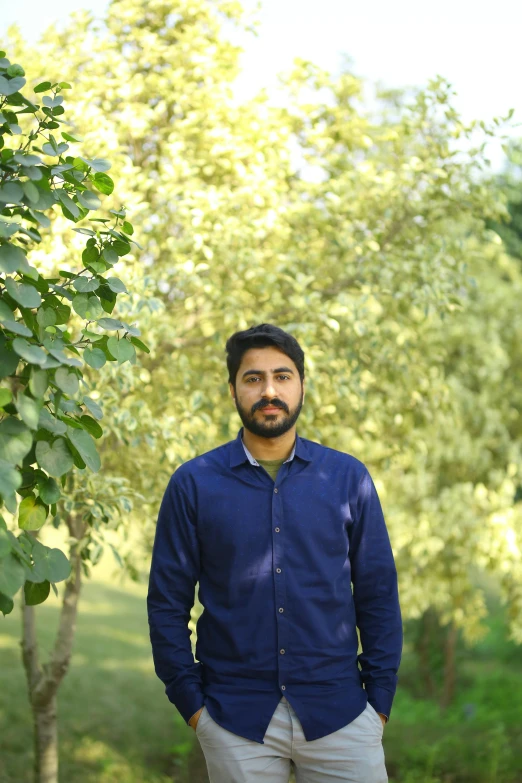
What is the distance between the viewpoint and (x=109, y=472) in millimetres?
5020

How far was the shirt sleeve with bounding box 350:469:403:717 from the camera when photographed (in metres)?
2.75

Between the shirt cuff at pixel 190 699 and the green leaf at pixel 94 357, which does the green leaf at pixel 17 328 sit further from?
the shirt cuff at pixel 190 699

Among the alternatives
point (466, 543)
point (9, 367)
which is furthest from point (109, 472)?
point (466, 543)

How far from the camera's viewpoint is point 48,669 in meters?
4.93

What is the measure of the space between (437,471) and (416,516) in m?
0.65

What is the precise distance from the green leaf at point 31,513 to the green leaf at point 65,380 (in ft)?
1.18

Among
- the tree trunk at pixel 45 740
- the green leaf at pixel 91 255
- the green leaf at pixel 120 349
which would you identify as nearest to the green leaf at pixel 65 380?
the green leaf at pixel 120 349

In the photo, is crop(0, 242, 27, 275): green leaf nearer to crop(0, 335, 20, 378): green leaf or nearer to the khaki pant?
crop(0, 335, 20, 378): green leaf

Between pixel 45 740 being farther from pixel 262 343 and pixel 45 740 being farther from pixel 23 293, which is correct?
pixel 23 293

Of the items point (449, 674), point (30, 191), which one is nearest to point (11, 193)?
point (30, 191)

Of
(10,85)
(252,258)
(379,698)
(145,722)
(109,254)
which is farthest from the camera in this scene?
(145,722)

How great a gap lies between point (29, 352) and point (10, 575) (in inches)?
18.4

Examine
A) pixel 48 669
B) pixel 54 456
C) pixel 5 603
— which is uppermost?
pixel 54 456

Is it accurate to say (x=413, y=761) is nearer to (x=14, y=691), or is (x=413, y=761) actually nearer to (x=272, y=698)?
(x=14, y=691)
